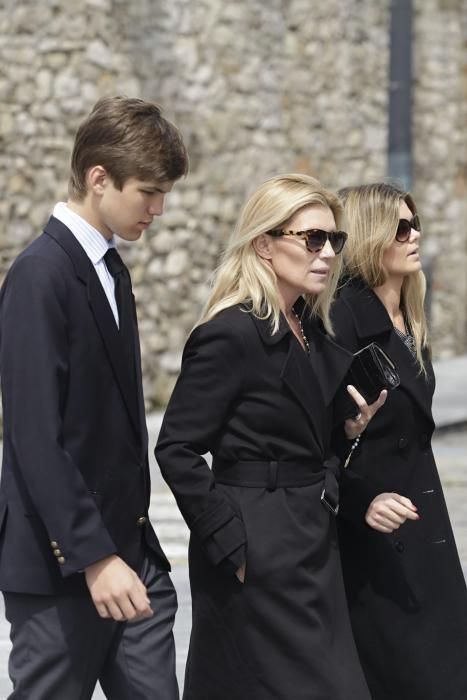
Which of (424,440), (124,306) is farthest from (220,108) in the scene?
(124,306)

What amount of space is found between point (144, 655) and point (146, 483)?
1.16 ft

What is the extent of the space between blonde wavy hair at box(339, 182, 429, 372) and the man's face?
3.45ft

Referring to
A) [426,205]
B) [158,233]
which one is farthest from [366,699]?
[426,205]

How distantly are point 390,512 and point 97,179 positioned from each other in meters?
1.13

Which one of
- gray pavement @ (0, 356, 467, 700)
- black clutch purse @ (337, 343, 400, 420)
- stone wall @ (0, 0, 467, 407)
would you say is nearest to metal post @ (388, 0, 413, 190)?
stone wall @ (0, 0, 467, 407)

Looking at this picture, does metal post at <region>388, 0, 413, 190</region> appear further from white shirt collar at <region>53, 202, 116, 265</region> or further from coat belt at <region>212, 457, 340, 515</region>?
white shirt collar at <region>53, 202, 116, 265</region>

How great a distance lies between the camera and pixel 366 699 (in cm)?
359

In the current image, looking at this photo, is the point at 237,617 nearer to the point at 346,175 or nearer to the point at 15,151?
the point at 15,151

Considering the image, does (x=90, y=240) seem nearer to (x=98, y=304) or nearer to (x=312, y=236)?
(x=98, y=304)

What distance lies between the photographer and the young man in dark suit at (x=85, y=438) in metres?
3.18

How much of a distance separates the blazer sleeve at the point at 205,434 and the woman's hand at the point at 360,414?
0.36 m

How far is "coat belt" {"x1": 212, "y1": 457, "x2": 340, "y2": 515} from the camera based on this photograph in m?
3.60

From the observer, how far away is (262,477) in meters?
3.60

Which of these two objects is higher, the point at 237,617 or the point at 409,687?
the point at 237,617
